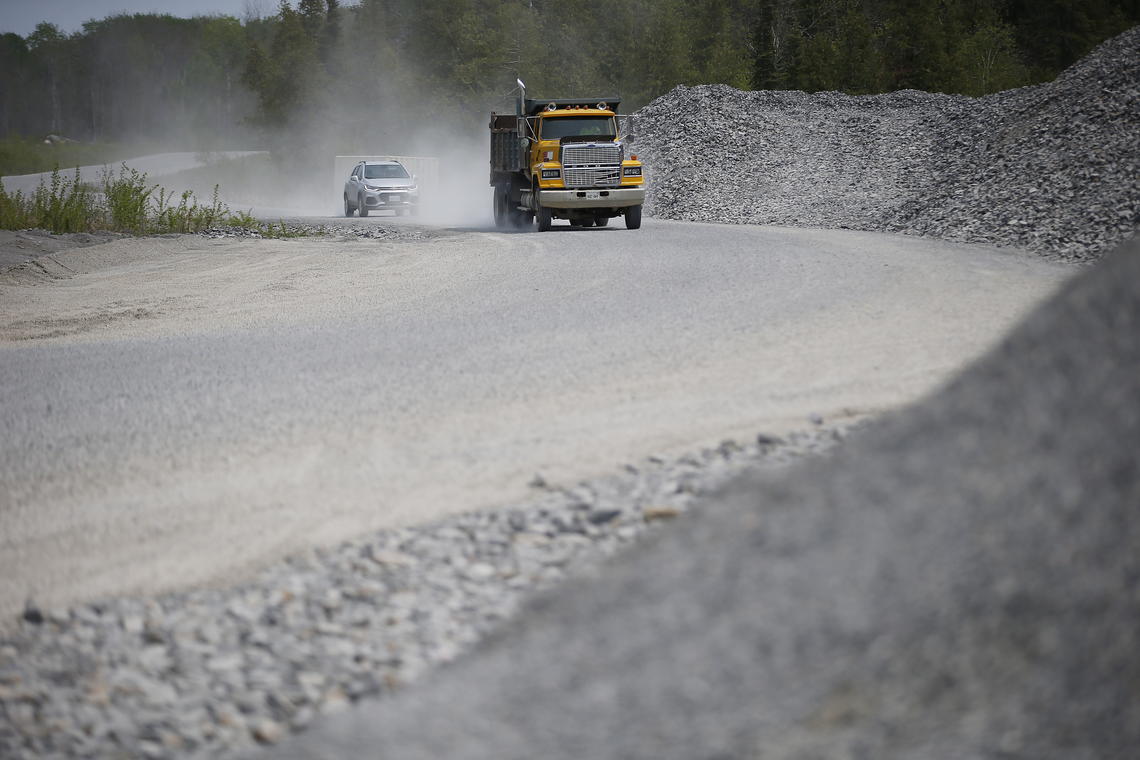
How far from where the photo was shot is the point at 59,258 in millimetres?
16141

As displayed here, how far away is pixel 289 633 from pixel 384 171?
2947 cm

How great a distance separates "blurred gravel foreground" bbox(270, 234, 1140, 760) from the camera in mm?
2574

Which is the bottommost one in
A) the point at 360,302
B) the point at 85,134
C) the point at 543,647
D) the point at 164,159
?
the point at 543,647

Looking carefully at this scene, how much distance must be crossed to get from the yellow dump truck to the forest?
88.5 feet

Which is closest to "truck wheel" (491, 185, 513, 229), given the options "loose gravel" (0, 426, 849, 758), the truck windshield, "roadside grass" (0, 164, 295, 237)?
the truck windshield

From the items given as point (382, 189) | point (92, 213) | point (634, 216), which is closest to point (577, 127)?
point (634, 216)

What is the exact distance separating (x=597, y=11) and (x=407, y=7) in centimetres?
1972

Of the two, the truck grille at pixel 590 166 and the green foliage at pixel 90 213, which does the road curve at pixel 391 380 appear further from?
the truck grille at pixel 590 166

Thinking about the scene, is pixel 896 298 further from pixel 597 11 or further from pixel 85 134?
pixel 85 134

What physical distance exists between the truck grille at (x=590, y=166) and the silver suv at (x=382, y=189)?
11035 millimetres

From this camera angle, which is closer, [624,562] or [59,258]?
[624,562]

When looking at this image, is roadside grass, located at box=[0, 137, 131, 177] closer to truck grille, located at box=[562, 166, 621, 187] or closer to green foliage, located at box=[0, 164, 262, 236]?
green foliage, located at box=[0, 164, 262, 236]

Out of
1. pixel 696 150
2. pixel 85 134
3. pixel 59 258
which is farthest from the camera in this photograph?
pixel 85 134

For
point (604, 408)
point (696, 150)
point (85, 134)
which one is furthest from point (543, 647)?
point (85, 134)
